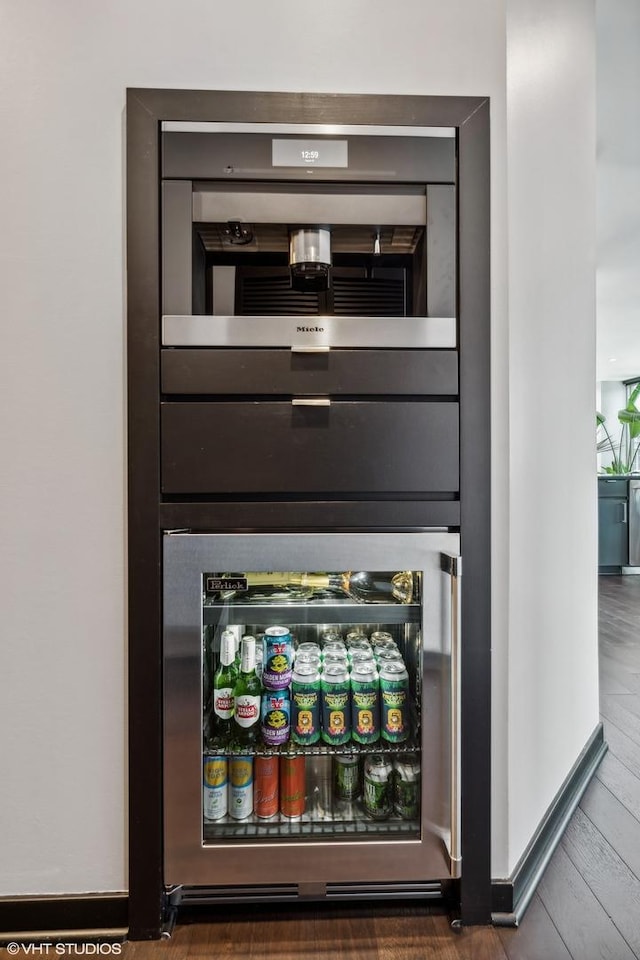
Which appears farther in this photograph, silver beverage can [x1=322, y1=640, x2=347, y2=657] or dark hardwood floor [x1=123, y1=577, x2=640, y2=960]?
silver beverage can [x1=322, y1=640, x2=347, y2=657]

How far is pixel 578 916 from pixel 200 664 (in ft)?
3.40

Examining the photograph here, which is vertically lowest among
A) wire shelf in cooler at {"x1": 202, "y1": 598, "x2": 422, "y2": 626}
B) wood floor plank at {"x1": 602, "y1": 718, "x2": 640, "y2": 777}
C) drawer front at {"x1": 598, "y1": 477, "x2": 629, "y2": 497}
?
wood floor plank at {"x1": 602, "y1": 718, "x2": 640, "y2": 777}

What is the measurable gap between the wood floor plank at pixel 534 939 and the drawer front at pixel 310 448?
0.98m

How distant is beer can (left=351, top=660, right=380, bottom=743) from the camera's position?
1290 millimetres

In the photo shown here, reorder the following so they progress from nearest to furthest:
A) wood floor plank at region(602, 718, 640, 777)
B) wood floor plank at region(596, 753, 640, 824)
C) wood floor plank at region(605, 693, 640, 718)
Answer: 1. wood floor plank at region(596, 753, 640, 824)
2. wood floor plank at region(602, 718, 640, 777)
3. wood floor plank at region(605, 693, 640, 718)

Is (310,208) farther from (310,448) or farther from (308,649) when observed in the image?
(308,649)

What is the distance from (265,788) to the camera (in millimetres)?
1298

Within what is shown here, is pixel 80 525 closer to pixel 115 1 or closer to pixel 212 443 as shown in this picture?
pixel 212 443

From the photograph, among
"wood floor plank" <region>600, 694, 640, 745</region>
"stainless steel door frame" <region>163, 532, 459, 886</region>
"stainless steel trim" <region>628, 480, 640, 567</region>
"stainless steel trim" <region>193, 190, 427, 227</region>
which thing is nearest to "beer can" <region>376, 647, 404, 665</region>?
"stainless steel door frame" <region>163, 532, 459, 886</region>

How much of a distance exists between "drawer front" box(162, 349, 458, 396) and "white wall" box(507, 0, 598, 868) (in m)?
0.20

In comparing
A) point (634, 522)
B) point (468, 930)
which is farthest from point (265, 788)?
point (634, 522)

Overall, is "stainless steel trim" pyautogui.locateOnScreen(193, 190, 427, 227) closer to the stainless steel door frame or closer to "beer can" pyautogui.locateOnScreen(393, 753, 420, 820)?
the stainless steel door frame

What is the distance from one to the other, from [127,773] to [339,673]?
1.70ft

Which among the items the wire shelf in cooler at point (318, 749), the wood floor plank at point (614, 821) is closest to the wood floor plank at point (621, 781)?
the wood floor plank at point (614, 821)
